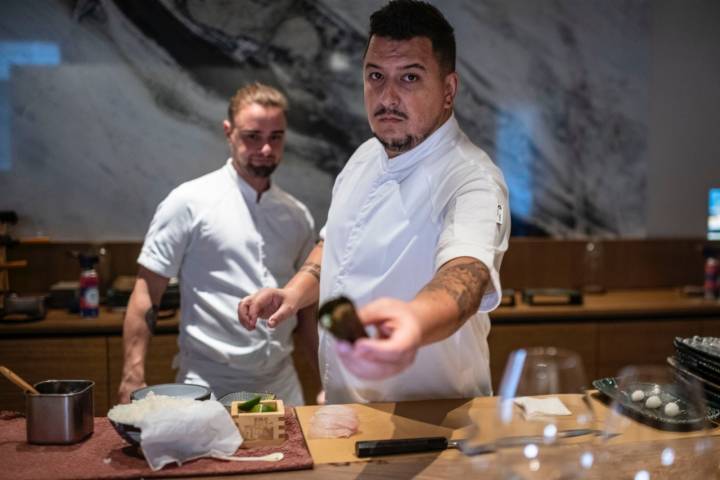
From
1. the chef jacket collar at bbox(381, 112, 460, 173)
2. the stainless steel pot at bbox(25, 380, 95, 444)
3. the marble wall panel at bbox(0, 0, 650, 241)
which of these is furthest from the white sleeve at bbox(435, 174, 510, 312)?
the marble wall panel at bbox(0, 0, 650, 241)

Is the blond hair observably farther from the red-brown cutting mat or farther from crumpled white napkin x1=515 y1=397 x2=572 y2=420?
crumpled white napkin x1=515 y1=397 x2=572 y2=420

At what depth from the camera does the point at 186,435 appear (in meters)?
1.39

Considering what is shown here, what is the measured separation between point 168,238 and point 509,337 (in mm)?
1666

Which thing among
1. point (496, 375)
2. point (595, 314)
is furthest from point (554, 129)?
point (496, 375)

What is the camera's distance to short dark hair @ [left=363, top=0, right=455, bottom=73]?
1.80m

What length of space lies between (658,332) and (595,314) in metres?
0.34

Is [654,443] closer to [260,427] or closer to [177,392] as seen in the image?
[260,427]

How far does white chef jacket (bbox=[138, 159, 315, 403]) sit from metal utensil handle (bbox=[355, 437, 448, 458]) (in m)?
1.39

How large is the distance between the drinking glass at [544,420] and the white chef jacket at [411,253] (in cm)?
80

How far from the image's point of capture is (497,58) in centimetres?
412

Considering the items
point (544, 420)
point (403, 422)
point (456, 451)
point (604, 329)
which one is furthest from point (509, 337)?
point (544, 420)

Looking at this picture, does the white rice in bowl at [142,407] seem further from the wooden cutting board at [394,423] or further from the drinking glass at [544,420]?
the drinking glass at [544,420]

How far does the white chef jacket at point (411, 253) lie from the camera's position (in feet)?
6.07

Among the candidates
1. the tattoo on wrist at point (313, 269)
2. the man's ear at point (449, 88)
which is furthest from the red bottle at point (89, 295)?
the man's ear at point (449, 88)
